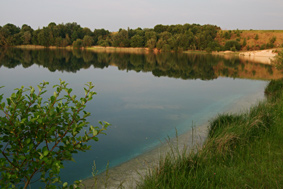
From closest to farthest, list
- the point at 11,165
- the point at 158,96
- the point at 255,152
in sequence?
1. the point at 11,165
2. the point at 255,152
3. the point at 158,96

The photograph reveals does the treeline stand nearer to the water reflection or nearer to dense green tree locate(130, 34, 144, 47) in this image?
dense green tree locate(130, 34, 144, 47)

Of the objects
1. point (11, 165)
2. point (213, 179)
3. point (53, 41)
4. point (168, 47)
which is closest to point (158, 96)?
point (213, 179)

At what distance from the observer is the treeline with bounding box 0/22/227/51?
116562 mm

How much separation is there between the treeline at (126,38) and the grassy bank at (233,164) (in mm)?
108084

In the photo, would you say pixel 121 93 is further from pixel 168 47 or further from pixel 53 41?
pixel 53 41

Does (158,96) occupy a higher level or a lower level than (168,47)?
lower

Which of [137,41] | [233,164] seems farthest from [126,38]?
[233,164]

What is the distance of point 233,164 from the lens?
596 cm

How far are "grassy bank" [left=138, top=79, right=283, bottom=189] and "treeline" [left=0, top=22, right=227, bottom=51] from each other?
10808 cm

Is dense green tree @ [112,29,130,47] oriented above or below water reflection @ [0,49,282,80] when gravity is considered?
above

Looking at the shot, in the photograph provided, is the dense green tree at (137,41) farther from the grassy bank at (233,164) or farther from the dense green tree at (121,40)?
the grassy bank at (233,164)

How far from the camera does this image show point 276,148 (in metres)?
6.80

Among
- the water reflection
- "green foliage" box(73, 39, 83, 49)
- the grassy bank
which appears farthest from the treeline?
the grassy bank

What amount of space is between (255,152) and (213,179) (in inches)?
95.3
